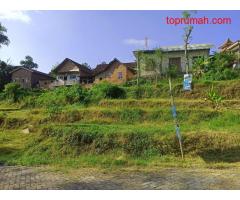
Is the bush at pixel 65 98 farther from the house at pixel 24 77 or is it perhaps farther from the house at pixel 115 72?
the house at pixel 24 77

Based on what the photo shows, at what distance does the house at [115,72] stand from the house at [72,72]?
1142 mm

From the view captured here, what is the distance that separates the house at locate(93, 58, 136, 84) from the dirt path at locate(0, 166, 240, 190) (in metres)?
21.0

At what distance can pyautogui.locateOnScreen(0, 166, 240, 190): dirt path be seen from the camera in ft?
28.3

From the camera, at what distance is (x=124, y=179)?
9.36 meters

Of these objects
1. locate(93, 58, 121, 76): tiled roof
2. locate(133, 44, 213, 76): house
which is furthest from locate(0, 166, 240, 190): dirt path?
locate(93, 58, 121, 76): tiled roof

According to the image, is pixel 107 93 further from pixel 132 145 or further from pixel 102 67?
pixel 102 67

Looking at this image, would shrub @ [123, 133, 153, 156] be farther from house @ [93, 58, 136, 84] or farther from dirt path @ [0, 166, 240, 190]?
house @ [93, 58, 136, 84]

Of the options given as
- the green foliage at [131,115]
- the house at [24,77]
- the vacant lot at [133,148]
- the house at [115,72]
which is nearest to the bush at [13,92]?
the house at [115,72]

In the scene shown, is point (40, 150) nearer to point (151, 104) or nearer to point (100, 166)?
point (100, 166)

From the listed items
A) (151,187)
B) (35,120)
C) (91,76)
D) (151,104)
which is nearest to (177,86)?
(151,104)

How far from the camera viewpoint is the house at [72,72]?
3966 cm

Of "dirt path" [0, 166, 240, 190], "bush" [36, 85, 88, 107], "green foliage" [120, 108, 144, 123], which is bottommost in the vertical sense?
"dirt path" [0, 166, 240, 190]

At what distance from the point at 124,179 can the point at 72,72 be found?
31258mm

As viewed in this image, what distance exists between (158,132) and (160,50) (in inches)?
689
